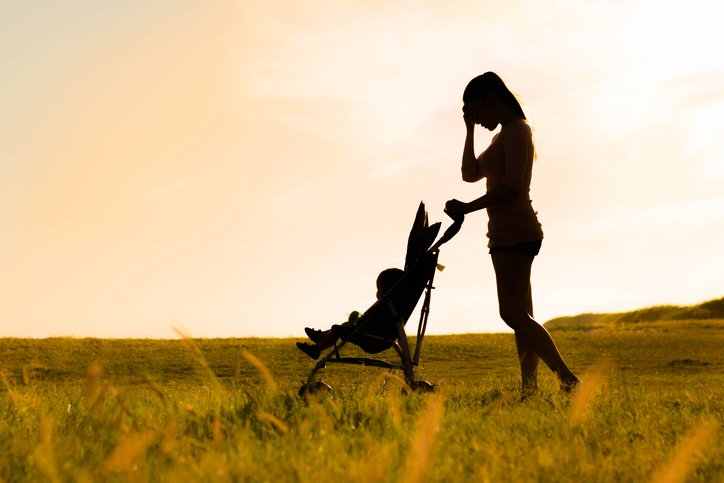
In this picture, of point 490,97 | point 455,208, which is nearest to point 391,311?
point 455,208

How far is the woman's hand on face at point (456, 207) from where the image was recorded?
185 inches

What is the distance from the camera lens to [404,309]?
5.05m

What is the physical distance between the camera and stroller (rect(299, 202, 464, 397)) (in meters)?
4.88

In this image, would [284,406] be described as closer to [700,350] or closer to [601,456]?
[601,456]

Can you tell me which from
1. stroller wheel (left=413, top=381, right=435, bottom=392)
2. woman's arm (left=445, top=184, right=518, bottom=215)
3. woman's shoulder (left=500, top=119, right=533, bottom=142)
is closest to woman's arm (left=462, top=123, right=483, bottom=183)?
woman's shoulder (left=500, top=119, right=533, bottom=142)

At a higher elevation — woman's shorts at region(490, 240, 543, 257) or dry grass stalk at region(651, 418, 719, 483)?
woman's shorts at region(490, 240, 543, 257)

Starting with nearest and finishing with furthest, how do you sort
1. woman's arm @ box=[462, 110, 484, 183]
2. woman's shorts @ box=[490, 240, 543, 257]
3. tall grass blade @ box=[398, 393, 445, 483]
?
1. tall grass blade @ box=[398, 393, 445, 483]
2. woman's shorts @ box=[490, 240, 543, 257]
3. woman's arm @ box=[462, 110, 484, 183]

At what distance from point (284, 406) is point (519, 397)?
1.86m

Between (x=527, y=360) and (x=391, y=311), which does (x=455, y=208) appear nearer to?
(x=391, y=311)

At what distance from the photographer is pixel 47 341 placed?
A: 12.5 meters

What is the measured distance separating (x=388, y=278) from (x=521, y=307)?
1071 millimetres

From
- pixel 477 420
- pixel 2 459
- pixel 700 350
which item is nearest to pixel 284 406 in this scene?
pixel 477 420

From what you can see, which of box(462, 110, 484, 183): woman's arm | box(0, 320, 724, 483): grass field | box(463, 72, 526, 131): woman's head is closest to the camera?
box(0, 320, 724, 483): grass field

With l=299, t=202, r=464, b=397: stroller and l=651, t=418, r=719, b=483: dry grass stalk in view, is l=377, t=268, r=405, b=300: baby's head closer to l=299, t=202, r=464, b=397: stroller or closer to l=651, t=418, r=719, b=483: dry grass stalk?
l=299, t=202, r=464, b=397: stroller
